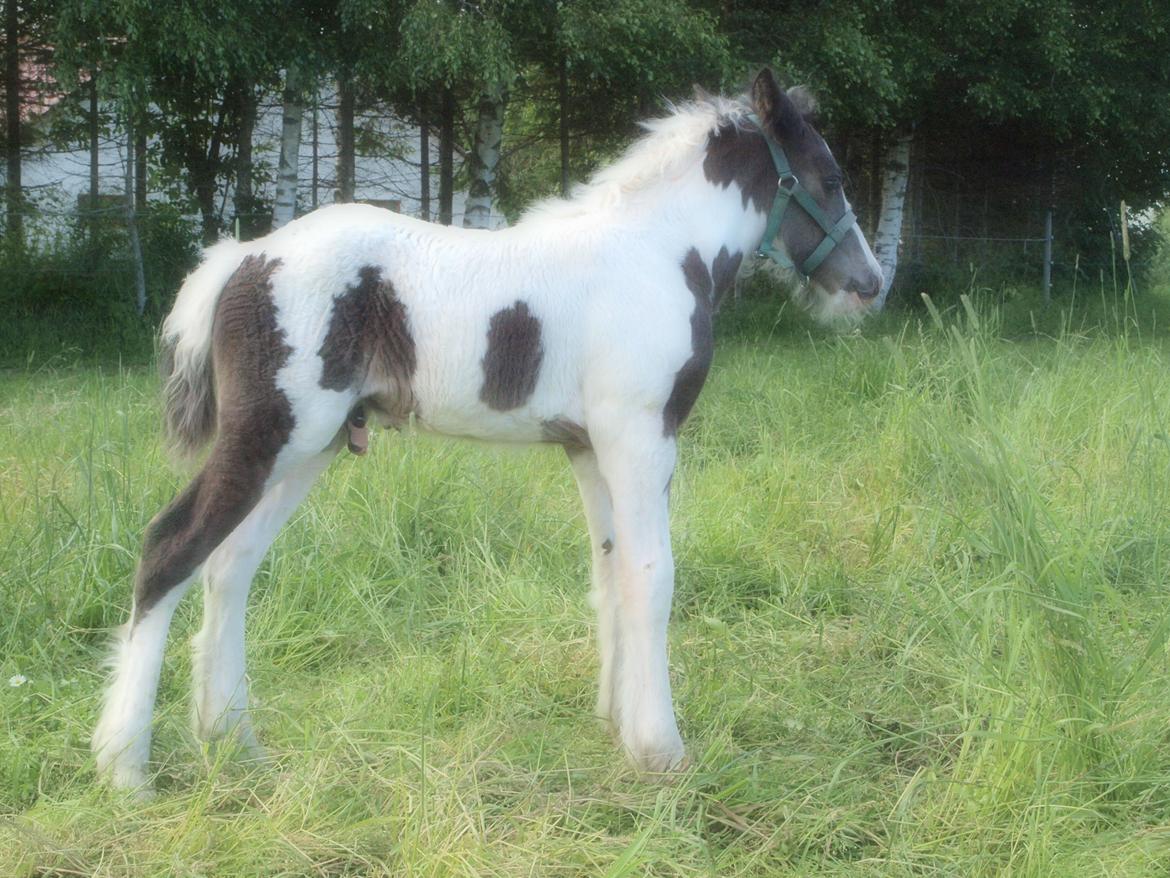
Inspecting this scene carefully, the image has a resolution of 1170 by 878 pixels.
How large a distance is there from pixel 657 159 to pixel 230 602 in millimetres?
1749

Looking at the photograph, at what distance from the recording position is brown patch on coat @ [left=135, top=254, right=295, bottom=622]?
113 inches

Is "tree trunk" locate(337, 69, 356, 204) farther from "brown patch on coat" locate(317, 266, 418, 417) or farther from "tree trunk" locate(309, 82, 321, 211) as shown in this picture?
"brown patch on coat" locate(317, 266, 418, 417)

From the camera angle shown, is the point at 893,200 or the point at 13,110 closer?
the point at 13,110

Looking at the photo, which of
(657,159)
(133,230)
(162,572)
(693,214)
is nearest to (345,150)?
(133,230)

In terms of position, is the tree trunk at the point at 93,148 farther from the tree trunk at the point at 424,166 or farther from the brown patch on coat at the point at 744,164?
the brown patch on coat at the point at 744,164

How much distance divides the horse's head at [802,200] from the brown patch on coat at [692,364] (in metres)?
0.37

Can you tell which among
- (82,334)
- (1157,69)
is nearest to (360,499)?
(82,334)

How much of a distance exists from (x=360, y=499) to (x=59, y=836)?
7.50ft

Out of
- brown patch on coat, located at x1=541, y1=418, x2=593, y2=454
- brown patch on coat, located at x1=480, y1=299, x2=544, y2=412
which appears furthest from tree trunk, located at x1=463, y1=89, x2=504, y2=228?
brown patch on coat, located at x1=480, y1=299, x2=544, y2=412

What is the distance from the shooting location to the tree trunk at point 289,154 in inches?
411

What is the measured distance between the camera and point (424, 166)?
12.7 metres

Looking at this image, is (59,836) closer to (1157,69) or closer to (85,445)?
(85,445)

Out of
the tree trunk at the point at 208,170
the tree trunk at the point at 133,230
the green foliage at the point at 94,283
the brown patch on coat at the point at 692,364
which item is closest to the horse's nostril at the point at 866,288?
the brown patch on coat at the point at 692,364

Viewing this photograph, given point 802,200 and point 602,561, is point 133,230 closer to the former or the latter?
point 602,561
